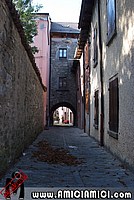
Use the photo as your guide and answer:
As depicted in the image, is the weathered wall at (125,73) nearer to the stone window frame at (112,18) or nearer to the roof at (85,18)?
the stone window frame at (112,18)

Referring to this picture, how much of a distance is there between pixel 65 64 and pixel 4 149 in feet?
69.5

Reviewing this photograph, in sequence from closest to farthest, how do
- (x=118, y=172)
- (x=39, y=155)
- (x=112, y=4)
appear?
(x=118, y=172), (x=39, y=155), (x=112, y=4)

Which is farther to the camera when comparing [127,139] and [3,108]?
[127,139]

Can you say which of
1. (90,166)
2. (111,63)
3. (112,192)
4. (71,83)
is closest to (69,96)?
(71,83)

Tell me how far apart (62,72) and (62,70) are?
0.19m

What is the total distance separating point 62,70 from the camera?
Answer: 25.1 metres

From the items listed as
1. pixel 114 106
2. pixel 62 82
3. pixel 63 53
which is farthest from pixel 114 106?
pixel 63 53

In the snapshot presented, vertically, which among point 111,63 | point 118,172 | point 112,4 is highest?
point 112,4

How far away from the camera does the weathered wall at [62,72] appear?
24.5m

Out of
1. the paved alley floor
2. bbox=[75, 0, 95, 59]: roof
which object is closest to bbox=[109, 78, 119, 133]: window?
the paved alley floor

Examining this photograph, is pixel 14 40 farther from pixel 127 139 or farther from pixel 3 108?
pixel 127 139

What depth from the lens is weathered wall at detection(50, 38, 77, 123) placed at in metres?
24.5

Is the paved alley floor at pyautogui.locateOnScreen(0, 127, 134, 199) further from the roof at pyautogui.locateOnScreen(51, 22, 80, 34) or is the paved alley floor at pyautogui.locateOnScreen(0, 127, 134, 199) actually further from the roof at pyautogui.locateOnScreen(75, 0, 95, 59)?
the roof at pyautogui.locateOnScreen(51, 22, 80, 34)

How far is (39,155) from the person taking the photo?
21.9ft
